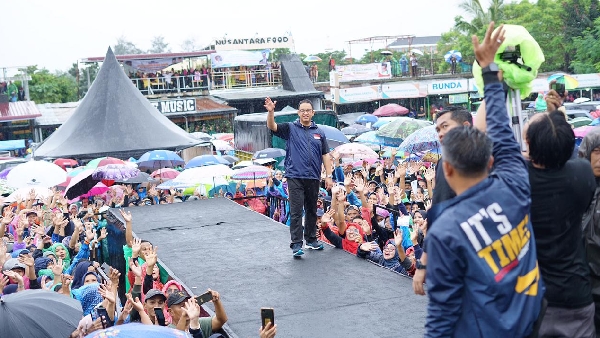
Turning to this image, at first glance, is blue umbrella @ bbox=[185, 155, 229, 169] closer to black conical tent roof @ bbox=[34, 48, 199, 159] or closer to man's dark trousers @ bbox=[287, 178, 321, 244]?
black conical tent roof @ bbox=[34, 48, 199, 159]

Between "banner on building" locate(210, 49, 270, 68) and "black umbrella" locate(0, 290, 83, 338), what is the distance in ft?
112

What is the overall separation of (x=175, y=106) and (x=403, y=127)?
62.4 feet

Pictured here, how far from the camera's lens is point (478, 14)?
1489 inches

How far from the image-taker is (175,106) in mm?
32750

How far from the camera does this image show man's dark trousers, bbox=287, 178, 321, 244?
6.73 m

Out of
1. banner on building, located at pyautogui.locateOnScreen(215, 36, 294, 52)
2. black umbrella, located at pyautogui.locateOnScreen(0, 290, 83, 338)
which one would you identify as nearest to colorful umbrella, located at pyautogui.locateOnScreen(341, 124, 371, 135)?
banner on building, located at pyautogui.locateOnScreen(215, 36, 294, 52)

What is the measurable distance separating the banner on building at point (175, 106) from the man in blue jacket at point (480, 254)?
3029 centimetres

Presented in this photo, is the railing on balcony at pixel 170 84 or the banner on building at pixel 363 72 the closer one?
the banner on building at pixel 363 72

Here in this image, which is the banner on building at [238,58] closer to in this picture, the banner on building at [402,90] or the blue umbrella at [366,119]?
the banner on building at [402,90]

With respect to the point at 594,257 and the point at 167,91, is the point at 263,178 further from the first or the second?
the point at 167,91

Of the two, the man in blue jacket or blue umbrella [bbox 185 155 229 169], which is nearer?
the man in blue jacket

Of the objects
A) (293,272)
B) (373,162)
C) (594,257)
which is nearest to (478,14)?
(373,162)

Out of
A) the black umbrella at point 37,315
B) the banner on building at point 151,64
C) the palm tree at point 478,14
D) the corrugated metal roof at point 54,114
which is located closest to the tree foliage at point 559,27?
the palm tree at point 478,14

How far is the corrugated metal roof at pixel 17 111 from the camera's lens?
35.4 m
